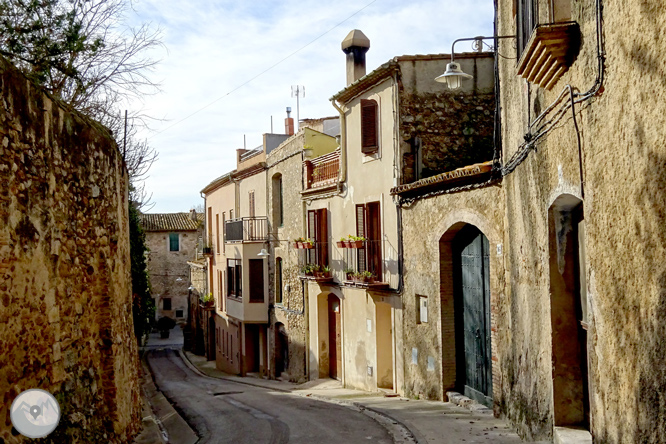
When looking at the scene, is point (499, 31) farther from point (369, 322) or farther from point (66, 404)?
point (369, 322)

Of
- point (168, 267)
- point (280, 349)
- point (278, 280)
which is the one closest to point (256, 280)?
point (278, 280)

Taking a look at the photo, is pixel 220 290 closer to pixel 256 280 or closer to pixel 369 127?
pixel 256 280

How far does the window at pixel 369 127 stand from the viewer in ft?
53.4

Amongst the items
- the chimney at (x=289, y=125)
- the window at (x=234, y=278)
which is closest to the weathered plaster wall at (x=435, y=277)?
the window at (x=234, y=278)

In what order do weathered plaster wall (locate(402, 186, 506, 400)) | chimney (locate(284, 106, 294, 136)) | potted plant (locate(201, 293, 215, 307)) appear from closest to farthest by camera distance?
weathered plaster wall (locate(402, 186, 506, 400))
chimney (locate(284, 106, 294, 136))
potted plant (locate(201, 293, 215, 307))

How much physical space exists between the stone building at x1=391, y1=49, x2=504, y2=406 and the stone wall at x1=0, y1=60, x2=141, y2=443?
562 centimetres

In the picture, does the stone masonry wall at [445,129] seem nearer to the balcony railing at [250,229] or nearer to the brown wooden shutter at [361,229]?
the brown wooden shutter at [361,229]

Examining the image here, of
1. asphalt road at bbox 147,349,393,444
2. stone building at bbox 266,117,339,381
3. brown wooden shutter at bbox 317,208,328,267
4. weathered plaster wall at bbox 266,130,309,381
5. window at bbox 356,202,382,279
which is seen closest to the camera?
asphalt road at bbox 147,349,393,444

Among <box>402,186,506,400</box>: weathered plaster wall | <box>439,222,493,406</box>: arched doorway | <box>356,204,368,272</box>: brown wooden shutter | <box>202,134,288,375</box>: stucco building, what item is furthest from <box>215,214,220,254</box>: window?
<box>439,222,493,406</box>: arched doorway

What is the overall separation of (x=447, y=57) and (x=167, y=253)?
3689 cm

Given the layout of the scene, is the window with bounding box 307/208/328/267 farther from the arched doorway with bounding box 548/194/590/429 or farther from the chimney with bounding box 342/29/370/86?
the arched doorway with bounding box 548/194/590/429

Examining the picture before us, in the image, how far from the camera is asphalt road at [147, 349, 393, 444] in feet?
34.0

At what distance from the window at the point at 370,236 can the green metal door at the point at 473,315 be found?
367cm

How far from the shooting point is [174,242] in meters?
48.8
